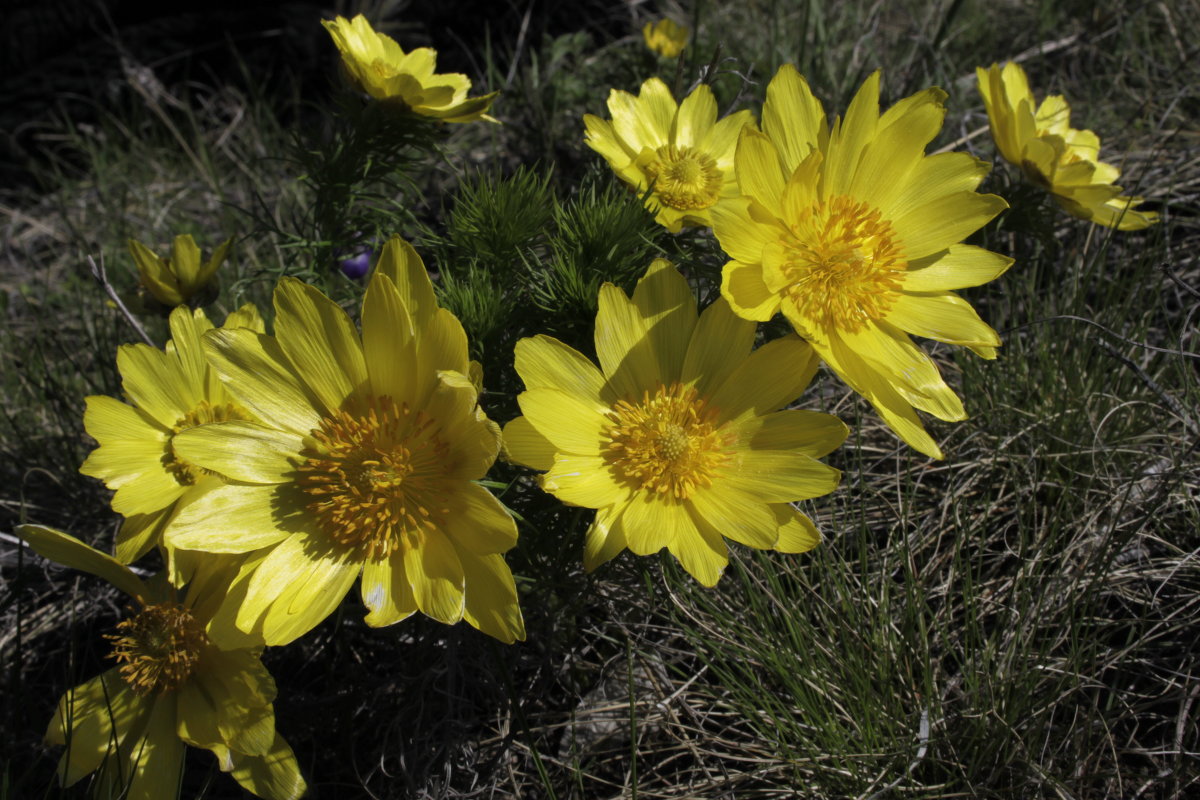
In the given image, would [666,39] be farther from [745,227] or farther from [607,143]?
[745,227]

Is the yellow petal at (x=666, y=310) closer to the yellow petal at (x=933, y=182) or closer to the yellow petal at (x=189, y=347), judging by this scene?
the yellow petal at (x=933, y=182)

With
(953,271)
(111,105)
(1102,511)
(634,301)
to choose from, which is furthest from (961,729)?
(111,105)

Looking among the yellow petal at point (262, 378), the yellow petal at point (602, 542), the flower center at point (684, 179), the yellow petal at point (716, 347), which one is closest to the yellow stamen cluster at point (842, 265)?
the yellow petal at point (716, 347)

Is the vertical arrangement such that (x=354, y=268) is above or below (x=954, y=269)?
below

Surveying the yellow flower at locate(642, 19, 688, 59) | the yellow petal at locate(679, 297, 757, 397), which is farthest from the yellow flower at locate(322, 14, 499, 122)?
the yellow flower at locate(642, 19, 688, 59)

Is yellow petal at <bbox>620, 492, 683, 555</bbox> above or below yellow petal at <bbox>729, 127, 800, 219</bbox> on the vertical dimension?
below

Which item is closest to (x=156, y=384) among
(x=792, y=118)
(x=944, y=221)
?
(x=792, y=118)

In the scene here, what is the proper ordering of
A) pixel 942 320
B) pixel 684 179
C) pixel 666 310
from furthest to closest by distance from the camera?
pixel 684 179
pixel 942 320
pixel 666 310

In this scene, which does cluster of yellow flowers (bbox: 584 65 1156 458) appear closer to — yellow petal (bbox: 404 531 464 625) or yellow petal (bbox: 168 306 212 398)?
yellow petal (bbox: 404 531 464 625)
